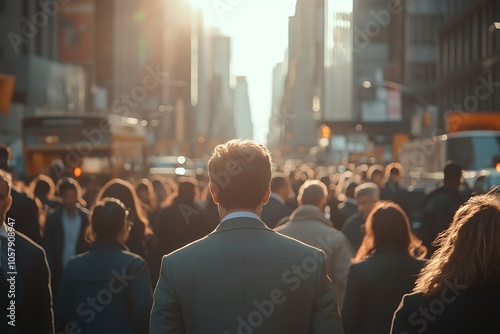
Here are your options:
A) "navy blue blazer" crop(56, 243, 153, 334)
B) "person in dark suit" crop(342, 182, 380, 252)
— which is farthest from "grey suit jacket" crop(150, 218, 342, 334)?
"person in dark suit" crop(342, 182, 380, 252)

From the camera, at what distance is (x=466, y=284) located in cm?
427

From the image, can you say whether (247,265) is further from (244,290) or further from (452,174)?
(452,174)

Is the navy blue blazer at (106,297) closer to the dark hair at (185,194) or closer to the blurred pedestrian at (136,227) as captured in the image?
the blurred pedestrian at (136,227)

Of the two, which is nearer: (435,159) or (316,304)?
(316,304)

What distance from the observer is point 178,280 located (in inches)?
167

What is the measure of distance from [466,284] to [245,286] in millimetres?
903

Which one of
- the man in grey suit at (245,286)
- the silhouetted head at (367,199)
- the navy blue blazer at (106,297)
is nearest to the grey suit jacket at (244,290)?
the man in grey suit at (245,286)

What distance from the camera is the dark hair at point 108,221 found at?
695 cm

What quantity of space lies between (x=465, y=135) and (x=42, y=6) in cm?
4026

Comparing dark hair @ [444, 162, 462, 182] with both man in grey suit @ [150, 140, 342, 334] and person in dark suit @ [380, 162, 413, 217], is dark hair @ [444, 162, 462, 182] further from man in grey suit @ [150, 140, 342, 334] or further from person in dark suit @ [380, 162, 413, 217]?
man in grey suit @ [150, 140, 342, 334]

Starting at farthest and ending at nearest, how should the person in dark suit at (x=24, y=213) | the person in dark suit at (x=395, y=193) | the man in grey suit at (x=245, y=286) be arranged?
the person in dark suit at (x=395, y=193)
the person in dark suit at (x=24, y=213)
the man in grey suit at (x=245, y=286)

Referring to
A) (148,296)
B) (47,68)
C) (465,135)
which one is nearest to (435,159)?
(465,135)

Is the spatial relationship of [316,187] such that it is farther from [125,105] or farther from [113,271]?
[125,105]

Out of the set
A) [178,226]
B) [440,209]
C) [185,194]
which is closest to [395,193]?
[440,209]
